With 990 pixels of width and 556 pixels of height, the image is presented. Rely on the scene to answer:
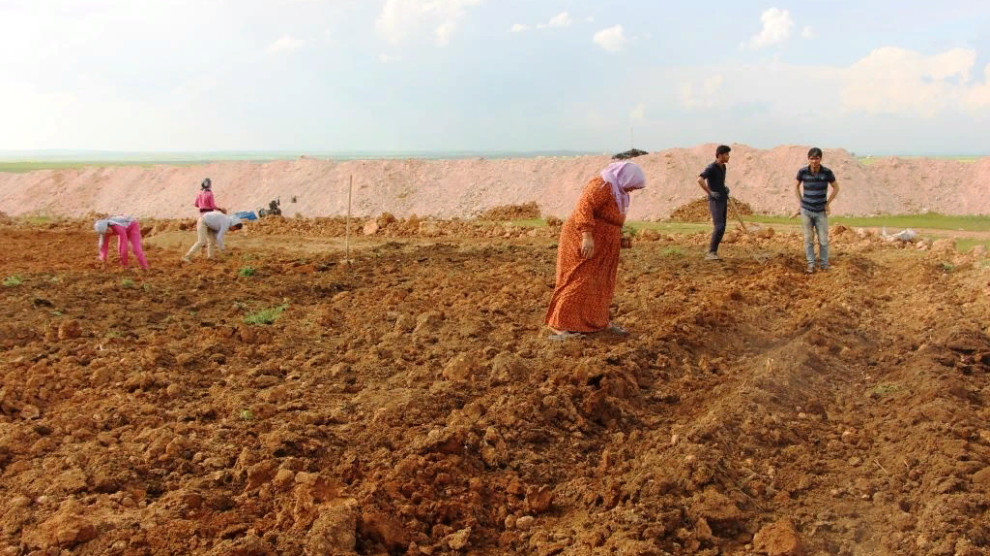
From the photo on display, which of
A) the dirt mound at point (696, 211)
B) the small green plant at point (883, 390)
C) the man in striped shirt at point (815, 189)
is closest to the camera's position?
the small green plant at point (883, 390)

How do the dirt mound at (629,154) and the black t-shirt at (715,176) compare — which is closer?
the black t-shirt at (715,176)

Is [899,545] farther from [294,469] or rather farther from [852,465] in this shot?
[294,469]

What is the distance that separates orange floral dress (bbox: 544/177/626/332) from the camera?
20.8 feet

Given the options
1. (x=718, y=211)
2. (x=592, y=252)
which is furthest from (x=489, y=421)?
(x=718, y=211)

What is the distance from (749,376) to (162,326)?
496 centimetres

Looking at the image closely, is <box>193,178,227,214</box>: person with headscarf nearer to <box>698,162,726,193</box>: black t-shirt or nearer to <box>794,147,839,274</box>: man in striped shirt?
<box>698,162,726,193</box>: black t-shirt

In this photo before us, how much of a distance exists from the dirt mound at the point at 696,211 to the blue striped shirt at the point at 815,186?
455 inches

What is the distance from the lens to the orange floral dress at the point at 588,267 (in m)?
6.33

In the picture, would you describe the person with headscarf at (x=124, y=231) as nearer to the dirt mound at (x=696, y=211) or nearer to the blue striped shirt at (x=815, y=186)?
the blue striped shirt at (x=815, y=186)

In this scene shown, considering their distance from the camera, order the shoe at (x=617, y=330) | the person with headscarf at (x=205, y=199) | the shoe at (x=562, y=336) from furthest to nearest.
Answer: the person with headscarf at (x=205, y=199), the shoe at (x=617, y=330), the shoe at (x=562, y=336)

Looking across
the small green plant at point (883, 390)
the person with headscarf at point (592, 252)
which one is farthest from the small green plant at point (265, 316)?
the small green plant at point (883, 390)

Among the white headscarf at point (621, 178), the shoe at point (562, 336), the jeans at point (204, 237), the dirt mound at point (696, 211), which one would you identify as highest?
the white headscarf at point (621, 178)

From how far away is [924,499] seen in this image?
3.92 m

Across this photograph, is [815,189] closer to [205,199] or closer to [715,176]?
[715,176]
